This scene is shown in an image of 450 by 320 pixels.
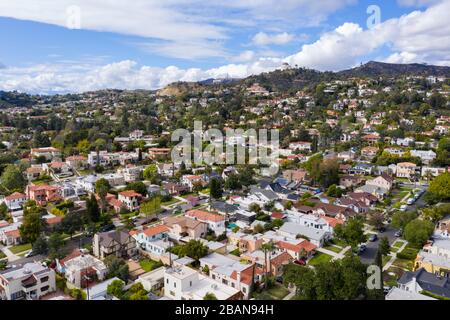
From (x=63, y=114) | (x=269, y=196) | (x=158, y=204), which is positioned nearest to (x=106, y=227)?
(x=158, y=204)

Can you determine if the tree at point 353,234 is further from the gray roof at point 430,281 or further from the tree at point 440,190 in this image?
the tree at point 440,190

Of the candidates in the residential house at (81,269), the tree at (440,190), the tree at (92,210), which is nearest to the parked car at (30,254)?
the residential house at (81,269)

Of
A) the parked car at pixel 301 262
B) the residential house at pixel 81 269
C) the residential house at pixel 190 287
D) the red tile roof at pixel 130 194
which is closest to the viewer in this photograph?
the residential house at pixel 190 287

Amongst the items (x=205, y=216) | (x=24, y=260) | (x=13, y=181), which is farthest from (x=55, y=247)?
(x=13, y=181)

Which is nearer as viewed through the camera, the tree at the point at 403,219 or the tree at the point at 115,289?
the tree at the point at 115,289

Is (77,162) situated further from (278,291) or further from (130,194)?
(278,291)
